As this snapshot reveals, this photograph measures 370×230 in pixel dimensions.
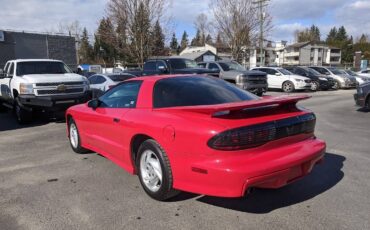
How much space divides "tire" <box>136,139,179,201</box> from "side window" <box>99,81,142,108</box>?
754mm

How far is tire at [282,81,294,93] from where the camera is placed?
22.6m

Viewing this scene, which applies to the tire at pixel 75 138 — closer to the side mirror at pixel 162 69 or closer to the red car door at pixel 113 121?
the red car door at pixel 113 121

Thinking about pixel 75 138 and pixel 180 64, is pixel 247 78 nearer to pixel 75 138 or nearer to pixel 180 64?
pixel 180 64

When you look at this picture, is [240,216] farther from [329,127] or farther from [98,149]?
[329,127]

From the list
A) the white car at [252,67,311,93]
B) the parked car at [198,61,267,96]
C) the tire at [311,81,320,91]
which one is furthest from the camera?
the tire at [311,81,320,91]

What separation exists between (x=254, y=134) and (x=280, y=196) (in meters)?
1.20

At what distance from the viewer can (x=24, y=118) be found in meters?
10.3

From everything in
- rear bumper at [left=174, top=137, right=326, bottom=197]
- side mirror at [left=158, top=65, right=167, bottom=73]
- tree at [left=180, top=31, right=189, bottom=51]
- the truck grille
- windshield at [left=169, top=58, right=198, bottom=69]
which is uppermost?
tree at [left=180, top=31, right=189, bottom=51]

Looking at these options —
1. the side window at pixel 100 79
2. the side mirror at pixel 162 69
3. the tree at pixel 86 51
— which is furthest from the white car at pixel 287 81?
the tree at pixel 86 51

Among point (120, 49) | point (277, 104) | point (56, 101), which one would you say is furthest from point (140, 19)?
point (277, 104)

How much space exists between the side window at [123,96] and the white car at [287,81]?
18.8 metres

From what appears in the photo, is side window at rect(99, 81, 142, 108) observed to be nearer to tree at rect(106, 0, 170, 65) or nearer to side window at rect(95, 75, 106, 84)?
side window at rect(95, 75, 106, 84)

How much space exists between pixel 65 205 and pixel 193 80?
7.60 feet

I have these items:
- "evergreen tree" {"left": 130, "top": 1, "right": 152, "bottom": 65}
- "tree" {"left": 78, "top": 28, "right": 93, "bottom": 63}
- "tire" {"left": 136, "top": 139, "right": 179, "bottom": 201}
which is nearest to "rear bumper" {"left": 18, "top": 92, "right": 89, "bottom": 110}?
"tire" {"left": 136, "top": 139, "right": 179, "bottom": 201}
